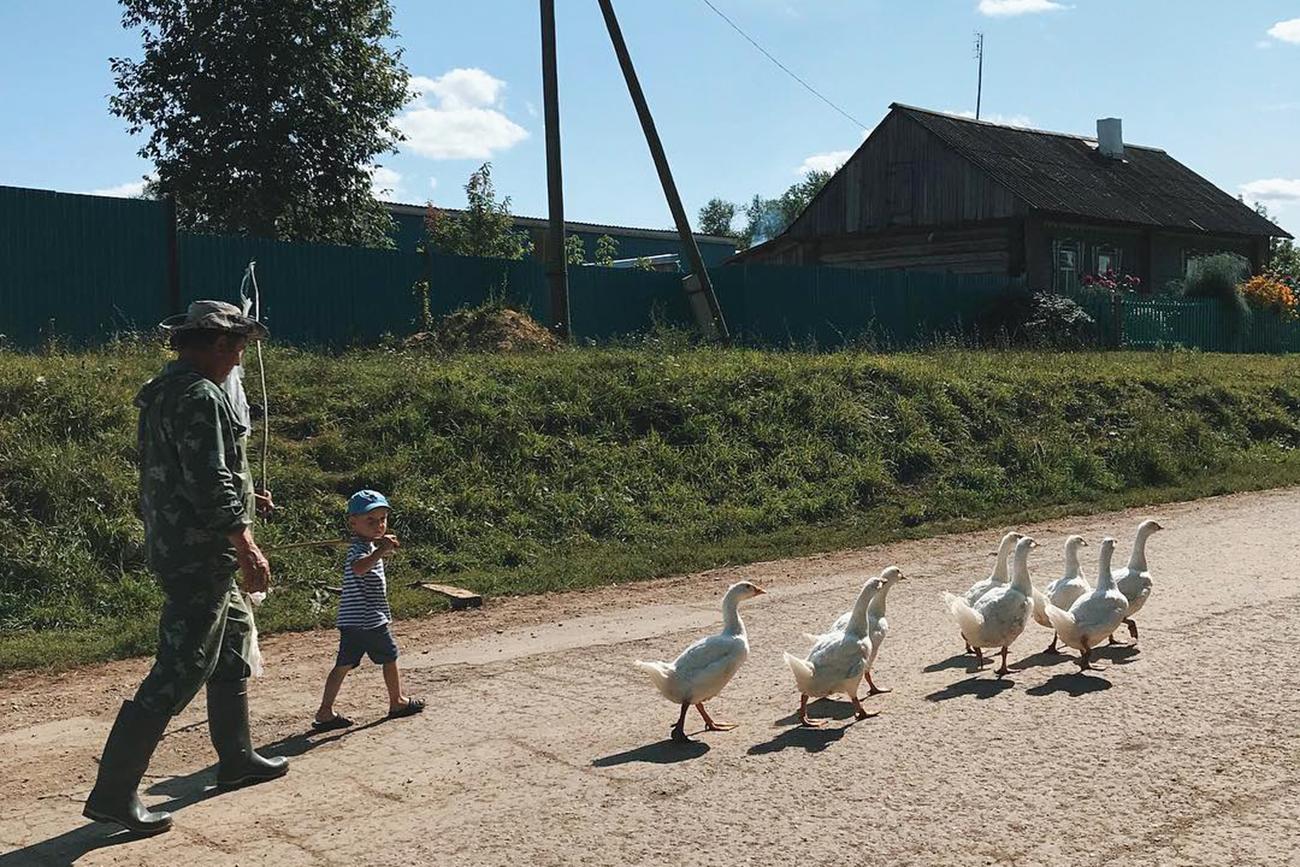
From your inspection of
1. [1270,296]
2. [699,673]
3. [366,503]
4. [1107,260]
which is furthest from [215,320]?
[1107,260]

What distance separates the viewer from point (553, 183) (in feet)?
62.4

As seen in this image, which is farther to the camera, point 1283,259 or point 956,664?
point 1283,259

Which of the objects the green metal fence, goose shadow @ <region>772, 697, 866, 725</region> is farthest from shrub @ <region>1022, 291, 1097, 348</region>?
goose shadow @ <region>772, 697, 866, 725</region>

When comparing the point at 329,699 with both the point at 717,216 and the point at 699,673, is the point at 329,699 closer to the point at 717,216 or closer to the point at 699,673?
the point at 699,673

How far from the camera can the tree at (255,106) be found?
26.0 meters

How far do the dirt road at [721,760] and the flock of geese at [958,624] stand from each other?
0.19m

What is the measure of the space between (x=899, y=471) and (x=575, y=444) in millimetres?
4000

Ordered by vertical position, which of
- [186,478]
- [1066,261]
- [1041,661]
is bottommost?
[1041,661]


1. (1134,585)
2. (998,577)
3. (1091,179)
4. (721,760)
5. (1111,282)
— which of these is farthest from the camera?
(1091,179)

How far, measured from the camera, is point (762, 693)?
6715 mm

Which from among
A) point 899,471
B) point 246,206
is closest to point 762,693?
point 899,471

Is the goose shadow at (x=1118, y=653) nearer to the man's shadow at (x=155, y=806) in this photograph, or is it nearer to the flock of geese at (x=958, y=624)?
the flock of geese at (x=958, y=624)

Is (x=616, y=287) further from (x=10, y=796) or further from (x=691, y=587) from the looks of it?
(x=10, y=796)

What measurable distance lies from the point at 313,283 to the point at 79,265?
3257 millimetres
